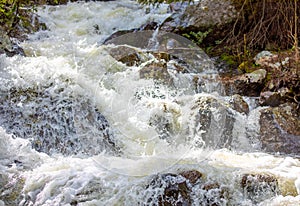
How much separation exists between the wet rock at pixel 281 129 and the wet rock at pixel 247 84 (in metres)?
0.52

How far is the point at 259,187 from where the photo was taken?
123 inches

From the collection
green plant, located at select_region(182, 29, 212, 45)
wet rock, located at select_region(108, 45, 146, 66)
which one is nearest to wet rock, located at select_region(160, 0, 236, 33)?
green plant, located at select_region(182, 29, 212, 45)

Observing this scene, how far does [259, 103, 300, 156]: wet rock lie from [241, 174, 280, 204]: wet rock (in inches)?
54.9

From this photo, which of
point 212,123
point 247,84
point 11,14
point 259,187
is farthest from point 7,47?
point 259,187

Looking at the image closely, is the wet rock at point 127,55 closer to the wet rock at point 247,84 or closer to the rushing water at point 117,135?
the rushing water at point 117,135

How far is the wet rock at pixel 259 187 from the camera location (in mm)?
3085

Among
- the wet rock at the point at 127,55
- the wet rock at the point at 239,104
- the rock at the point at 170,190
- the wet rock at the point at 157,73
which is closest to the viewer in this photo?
the rock at the point at 170,190

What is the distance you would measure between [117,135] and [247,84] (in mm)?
2219

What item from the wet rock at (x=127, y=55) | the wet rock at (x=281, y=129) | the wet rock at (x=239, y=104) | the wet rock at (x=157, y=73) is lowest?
the wet rock at (x=281, y=129)

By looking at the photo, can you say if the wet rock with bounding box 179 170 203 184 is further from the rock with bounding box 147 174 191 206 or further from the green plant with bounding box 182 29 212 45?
the green plant with bounding box 182 29 212 45

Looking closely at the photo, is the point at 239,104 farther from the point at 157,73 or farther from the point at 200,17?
the point at 200,17

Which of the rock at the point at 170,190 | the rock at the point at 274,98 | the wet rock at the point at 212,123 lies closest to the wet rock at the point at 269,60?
the rock at the point at 274,98

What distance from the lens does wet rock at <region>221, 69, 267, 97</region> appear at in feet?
17.9

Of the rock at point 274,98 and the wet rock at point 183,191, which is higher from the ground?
the rock at point 274,98
